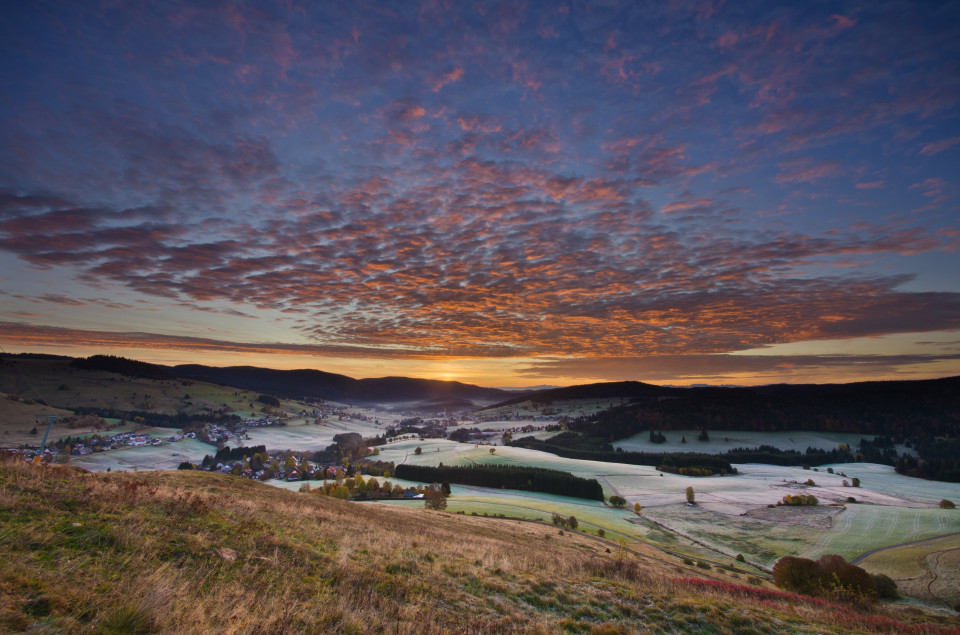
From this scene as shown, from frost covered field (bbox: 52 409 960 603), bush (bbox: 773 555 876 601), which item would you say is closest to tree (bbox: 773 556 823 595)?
bush (bbox: 773 555 876 601)

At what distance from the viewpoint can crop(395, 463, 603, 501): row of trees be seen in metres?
136

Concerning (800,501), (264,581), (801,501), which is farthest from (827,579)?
(801,501)

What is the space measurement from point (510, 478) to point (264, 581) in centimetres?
14912

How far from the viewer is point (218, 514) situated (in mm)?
19953

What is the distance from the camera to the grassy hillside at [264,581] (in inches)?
354

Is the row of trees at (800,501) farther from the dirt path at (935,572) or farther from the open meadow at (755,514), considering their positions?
the dirt path at (935,572)

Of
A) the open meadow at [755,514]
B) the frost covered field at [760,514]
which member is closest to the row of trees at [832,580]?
the open meadow at [755,514]

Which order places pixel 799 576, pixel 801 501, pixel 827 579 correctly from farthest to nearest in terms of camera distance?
pixel 801 501 → pixel 799 576 → pixel 827 579

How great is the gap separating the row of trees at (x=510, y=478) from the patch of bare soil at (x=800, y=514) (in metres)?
45.3

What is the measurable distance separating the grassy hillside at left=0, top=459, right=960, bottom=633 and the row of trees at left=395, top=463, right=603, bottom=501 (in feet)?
401

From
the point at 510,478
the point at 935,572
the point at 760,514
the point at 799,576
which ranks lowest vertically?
the point at 510,478

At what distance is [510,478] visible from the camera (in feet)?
493

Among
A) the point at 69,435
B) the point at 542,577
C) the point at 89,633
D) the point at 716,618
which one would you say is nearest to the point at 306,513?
the point at 542,577

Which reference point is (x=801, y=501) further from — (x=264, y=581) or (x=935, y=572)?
Answer: (x=264, y=581)
